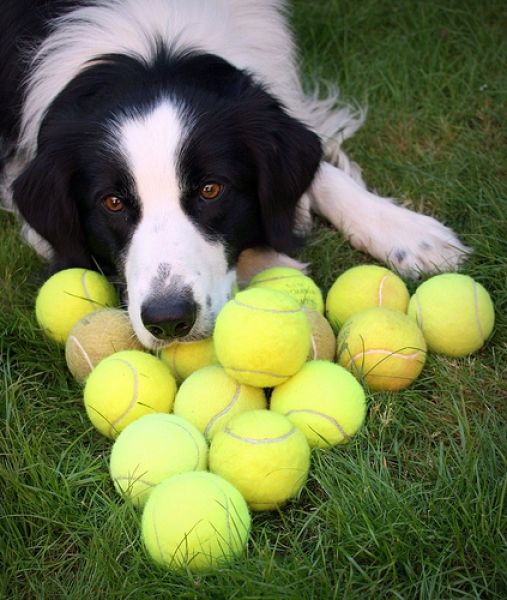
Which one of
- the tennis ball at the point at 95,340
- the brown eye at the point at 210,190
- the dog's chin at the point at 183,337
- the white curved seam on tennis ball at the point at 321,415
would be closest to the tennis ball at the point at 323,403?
the white curved seam on tennis ball at the point at 321,415

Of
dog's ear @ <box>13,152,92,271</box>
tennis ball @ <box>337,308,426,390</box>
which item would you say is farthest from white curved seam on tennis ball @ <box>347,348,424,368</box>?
dog's ear @ <box>13,152,92,271</box>

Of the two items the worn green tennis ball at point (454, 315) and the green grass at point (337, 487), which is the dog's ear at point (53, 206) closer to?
the green grass at point (337, 487)

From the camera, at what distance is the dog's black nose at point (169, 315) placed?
2.48 m

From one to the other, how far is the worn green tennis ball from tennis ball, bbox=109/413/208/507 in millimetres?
881

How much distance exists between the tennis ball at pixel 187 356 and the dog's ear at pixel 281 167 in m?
0.71

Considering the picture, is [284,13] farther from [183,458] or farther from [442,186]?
[183,458]

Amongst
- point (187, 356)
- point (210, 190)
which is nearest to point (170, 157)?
point (210, 190)

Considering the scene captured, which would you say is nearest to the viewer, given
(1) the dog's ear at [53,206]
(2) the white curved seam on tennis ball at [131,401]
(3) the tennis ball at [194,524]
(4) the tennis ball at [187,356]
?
(3) the tennis ball at [194,524]

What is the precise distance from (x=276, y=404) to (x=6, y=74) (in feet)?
7.80

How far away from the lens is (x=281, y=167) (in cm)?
308

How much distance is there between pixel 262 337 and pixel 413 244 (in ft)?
4.27

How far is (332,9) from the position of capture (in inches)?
194

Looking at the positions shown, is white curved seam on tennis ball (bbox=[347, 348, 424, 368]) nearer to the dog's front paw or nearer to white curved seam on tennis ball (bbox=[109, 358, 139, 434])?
white curved seam on tennis ball (bbox=[109, 358, 139, 434])

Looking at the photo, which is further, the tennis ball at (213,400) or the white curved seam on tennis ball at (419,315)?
the white curved seam on tennis ball at (419,315)
